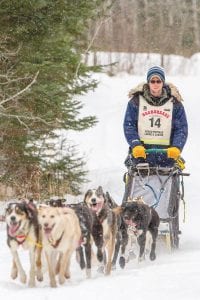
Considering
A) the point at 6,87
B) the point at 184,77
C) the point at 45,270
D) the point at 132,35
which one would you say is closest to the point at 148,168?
the point at 45,270

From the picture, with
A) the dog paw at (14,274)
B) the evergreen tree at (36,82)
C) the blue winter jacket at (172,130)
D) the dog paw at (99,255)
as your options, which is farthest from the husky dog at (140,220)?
the evergreen tree at (36,82)

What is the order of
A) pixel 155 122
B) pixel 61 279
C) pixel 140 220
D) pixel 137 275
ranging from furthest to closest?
pixel 155 122, pixel 140 220, pixel 137 275, pixel 61 279

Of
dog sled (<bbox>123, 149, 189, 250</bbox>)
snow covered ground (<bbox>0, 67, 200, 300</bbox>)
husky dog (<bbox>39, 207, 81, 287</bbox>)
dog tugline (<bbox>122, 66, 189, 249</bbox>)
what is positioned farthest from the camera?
dog tugline (<bbox>122, 66, 189, 249</bbox>)

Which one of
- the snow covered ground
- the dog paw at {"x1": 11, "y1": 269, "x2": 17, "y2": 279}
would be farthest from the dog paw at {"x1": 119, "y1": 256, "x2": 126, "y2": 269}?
the dog paw at {"x1": 11, "y1": 269, "x2": 17, "y2": 279}

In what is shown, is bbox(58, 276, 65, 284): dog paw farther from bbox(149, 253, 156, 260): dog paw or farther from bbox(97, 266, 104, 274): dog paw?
bbox(149, 253, 156, 260): dog paw

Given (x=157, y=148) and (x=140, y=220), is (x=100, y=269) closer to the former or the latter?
(x=140, y=220)

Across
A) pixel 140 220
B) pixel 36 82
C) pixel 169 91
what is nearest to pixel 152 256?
pixel 140 220

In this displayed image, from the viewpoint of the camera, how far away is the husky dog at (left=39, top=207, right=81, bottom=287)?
511 cm

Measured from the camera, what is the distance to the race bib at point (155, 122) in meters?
7.64

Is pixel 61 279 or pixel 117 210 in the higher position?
pixel 117 210

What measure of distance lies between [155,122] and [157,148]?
29 centimetres

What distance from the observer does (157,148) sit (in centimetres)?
765

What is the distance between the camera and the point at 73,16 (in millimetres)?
9344

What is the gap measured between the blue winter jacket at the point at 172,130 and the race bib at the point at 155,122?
0.05 meters
